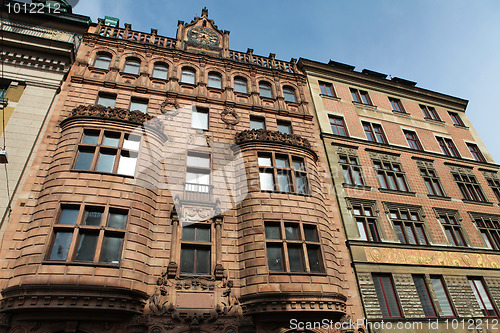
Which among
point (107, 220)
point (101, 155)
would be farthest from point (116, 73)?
point (107, 220)

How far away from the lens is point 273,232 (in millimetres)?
14922

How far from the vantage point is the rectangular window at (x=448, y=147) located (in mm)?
25641

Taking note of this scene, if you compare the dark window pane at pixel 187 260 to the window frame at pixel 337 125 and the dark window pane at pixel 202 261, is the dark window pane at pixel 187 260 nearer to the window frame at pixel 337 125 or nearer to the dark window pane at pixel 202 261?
the dark window pane at pixel 202 261

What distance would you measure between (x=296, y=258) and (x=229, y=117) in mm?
10108

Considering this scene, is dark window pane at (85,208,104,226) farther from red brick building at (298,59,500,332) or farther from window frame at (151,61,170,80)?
red brick building at (298,59,500,332)

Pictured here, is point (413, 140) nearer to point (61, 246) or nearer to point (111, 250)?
point (111, 250)

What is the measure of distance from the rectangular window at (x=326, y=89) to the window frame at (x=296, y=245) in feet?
44.3

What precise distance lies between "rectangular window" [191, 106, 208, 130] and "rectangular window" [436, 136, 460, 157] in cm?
2014

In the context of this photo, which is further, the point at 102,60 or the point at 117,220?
the point at 102,60

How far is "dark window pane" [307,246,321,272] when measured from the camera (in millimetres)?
14413

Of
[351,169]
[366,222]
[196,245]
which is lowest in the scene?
[196,245]

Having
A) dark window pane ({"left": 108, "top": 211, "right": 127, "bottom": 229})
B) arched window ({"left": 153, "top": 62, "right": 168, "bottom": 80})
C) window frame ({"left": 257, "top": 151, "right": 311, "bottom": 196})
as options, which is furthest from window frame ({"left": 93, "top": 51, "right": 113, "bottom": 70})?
window frame ({"left": 257, "top": 151, "right": 311, "bottom": 196})

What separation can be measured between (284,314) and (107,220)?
8.43 metres

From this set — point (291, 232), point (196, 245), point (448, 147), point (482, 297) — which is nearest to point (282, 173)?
point (291, 232)
